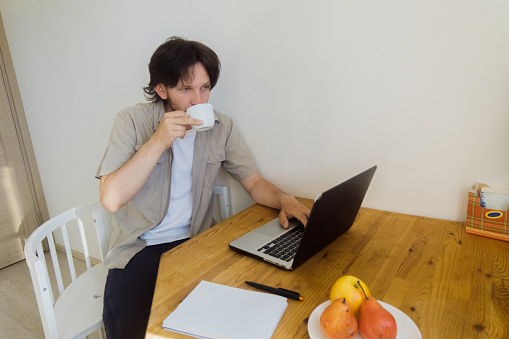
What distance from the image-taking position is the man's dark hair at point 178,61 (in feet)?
3.84

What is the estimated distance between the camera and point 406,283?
0.73 metres

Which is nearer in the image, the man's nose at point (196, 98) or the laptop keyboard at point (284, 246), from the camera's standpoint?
the laptop keyboard at point (284, 246)

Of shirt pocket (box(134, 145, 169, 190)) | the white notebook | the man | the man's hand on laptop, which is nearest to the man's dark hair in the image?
the man

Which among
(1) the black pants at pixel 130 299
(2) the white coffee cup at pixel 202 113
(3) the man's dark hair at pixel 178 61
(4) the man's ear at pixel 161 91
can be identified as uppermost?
(3) the man's dark hair at pixel 178 61

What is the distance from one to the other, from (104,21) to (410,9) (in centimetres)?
151

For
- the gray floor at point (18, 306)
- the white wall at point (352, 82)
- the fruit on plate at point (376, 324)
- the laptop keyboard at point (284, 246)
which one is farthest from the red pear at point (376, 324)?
the gray floor at point (18, 306)

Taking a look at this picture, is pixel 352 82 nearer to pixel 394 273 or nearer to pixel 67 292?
pixel 394 273

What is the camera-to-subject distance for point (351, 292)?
1.93ft

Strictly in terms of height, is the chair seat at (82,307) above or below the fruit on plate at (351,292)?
below

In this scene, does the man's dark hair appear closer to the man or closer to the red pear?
the man

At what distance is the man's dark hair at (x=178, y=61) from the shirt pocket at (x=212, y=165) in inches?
12.8

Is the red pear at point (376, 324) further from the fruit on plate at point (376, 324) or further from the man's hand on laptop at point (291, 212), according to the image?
the man's hand on laptop at point (291, 212)

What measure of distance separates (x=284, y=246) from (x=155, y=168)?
637 millimetres

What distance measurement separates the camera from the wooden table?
61 cm
